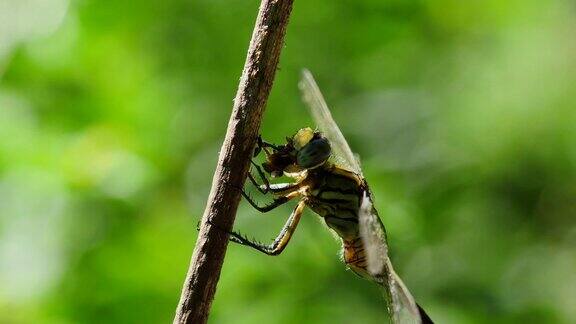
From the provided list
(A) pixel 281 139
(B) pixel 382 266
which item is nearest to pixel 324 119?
(B) pixel 382 266

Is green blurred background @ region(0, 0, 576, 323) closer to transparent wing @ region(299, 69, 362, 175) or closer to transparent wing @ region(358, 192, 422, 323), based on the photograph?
transparent wing @ region(358, 192, 422, 323)

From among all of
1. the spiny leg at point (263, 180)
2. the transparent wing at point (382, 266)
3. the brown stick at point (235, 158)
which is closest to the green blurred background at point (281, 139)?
the transparent wing at point (382, 266)

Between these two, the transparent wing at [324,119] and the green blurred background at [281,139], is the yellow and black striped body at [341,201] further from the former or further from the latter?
the green blurred background at [281,139]

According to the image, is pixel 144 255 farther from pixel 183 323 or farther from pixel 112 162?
pixel 183 323

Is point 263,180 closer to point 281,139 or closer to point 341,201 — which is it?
point 341,201

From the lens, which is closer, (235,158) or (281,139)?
(235,158)

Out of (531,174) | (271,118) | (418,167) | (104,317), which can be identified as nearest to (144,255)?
(104,317)
